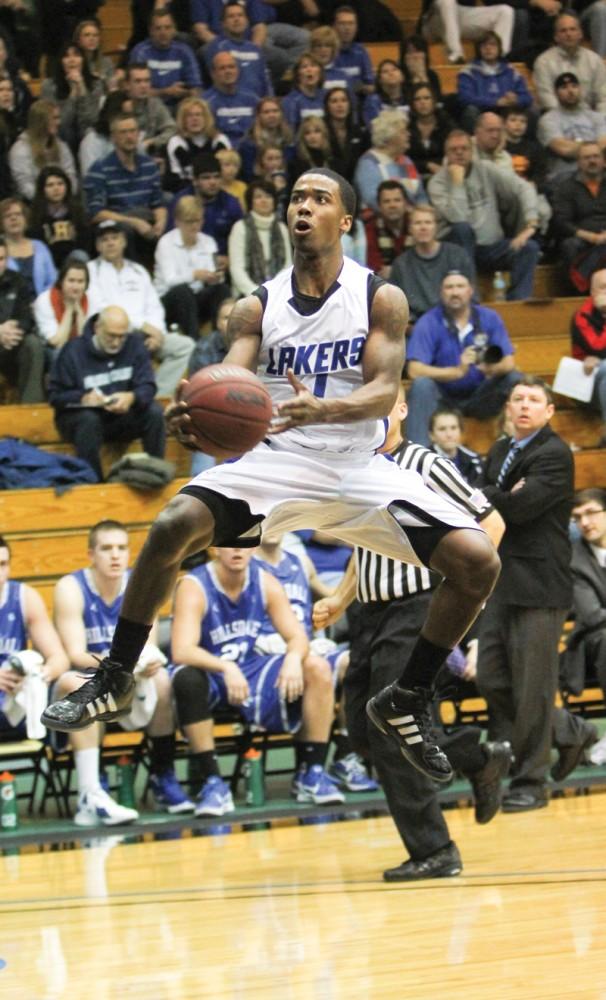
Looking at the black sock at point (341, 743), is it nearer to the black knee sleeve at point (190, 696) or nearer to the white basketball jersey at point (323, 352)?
the black knee sleeve at point (190, 696)

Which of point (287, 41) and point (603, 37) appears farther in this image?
point (603, 37)

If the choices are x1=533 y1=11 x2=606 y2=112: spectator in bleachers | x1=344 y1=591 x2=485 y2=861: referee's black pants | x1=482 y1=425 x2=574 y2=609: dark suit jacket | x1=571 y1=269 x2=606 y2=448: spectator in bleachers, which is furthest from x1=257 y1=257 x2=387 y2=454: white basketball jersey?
x1=533 y1=11 x2=606 y2=112: spectator in bleachers

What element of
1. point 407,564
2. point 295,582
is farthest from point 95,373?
point 407,564

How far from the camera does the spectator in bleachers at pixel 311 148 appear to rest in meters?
12.2

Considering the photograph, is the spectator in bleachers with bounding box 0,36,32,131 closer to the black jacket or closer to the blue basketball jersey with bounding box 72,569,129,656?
the black jacket

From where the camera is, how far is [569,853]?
22.9 ft

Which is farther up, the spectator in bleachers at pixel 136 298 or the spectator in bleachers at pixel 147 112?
the spectator in bleachers at pixel 147 112

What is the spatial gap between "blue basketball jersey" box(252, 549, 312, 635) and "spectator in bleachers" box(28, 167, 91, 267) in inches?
128

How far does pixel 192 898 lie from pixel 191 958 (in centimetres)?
91

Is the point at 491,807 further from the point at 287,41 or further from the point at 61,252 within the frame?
the point at 287,41

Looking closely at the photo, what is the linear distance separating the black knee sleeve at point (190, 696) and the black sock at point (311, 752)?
0.54 meters

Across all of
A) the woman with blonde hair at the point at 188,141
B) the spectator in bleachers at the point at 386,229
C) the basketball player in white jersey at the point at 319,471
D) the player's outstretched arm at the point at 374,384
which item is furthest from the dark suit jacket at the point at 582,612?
the woman with blonde hair at the point at 188,141

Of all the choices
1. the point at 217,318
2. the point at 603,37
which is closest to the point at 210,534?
the point at 217,318

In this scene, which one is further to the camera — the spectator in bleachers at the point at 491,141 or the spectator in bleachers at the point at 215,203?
the spectator in bleachers at the point at 491,141
